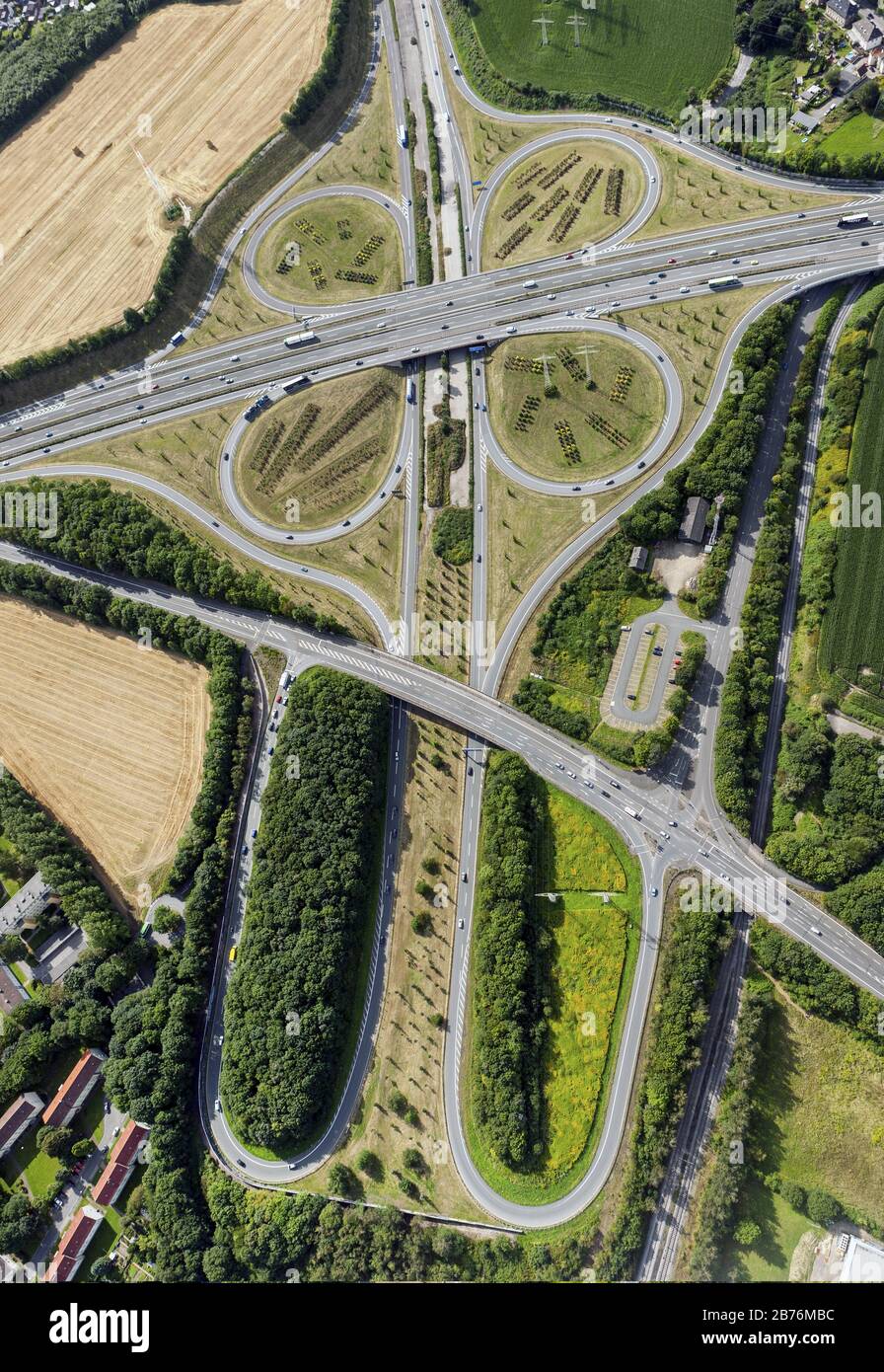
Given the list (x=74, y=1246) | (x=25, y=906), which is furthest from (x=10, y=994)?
(x=74, y=1246)

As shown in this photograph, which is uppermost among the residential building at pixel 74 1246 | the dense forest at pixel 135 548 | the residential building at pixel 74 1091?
the dense forest at pixel 135 548

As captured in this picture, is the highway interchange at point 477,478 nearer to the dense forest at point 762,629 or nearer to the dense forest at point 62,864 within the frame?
the dense forest at point 762,629

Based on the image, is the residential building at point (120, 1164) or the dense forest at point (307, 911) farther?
the dense forest at point (307, 911)

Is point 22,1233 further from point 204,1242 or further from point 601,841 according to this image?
point 601,841

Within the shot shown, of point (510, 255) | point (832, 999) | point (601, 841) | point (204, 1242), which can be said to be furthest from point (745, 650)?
point (204, 1242)

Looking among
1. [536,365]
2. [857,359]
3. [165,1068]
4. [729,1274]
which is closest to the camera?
[729,1274]

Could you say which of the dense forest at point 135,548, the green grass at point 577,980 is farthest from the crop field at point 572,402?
the green grass at point 577,980
